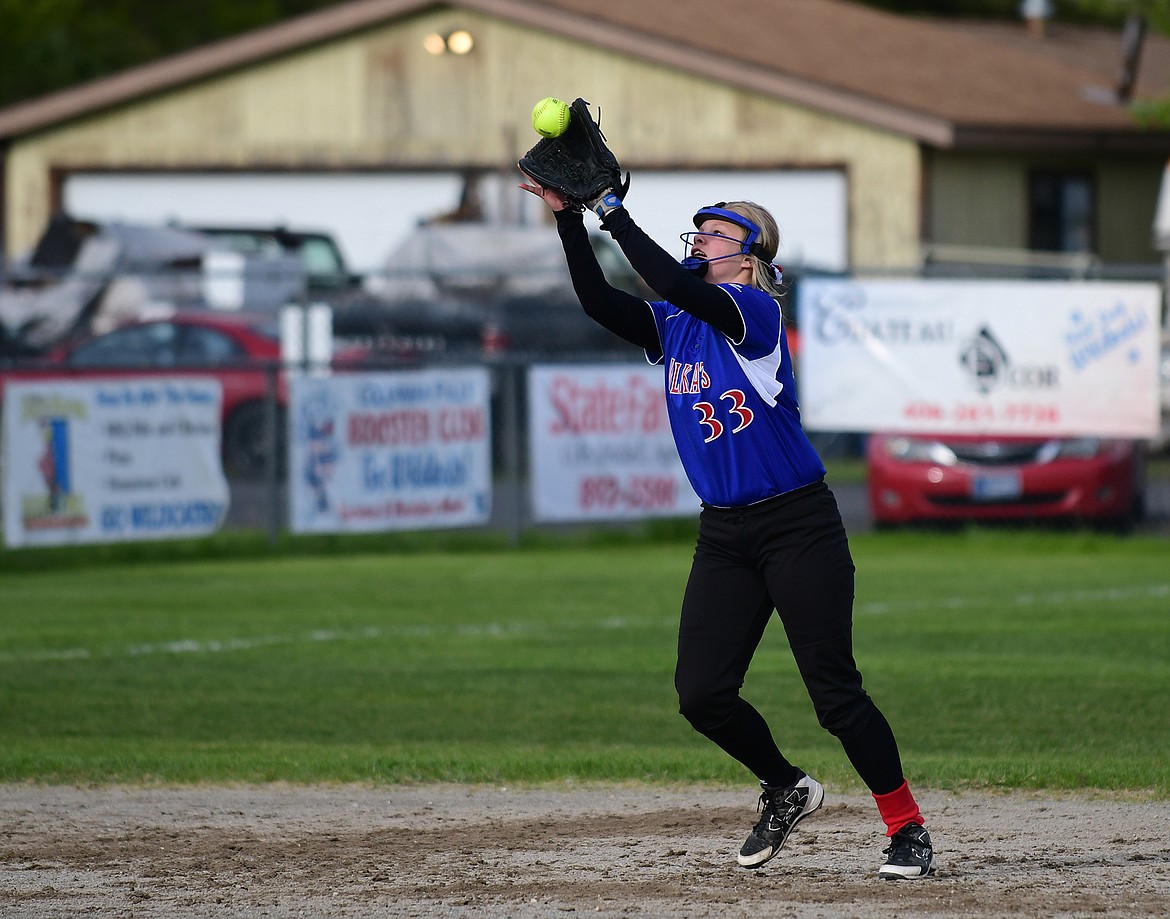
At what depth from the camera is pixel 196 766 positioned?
7578 millimetres

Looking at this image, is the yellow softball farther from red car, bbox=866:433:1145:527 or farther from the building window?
the building window

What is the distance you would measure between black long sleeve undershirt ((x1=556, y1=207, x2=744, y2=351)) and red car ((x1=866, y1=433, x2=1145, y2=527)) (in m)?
10.1

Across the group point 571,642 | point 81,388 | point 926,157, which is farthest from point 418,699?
point 926,157

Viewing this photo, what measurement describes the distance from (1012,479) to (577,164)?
10.6 m

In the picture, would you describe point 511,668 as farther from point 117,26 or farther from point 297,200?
point 117,26

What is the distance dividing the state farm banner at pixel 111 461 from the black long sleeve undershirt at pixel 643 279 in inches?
352

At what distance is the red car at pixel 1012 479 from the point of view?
613 inches

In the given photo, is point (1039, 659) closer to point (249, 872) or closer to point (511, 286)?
point (249, 872)

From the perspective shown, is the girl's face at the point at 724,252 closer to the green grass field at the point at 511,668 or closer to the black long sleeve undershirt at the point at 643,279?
the black long sleeve undershirt at the point at 643,279

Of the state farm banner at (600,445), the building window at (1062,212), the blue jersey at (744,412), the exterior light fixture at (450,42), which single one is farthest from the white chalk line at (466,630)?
the exterior light fixture at (450,42)

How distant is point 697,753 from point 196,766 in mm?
1940

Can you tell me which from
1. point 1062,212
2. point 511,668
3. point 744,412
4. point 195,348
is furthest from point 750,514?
point 1062,212

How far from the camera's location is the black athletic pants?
5.64 m

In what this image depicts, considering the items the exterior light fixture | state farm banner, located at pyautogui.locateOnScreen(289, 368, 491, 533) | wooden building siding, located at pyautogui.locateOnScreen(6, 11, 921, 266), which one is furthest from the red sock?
the exterior light fixture
